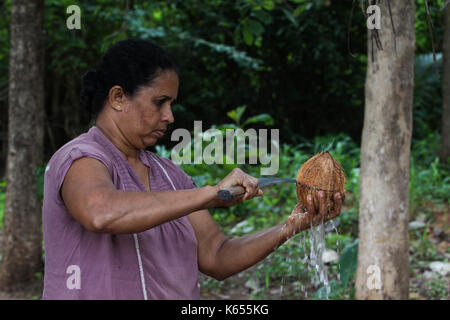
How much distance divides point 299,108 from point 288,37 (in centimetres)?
108

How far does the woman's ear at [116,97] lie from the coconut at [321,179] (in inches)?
28.6

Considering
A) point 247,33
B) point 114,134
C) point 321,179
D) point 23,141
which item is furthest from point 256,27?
point 23,141

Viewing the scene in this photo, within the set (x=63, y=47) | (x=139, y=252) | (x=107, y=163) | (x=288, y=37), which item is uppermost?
(x=288, y=37)

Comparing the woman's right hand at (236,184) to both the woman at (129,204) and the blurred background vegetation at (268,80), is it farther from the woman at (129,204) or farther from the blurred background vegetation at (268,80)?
the blurred background vegetation at (268,80)

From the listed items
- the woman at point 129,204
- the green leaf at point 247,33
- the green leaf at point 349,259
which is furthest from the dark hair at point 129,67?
the green leaf at point 349,259

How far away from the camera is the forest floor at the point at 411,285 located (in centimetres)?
342

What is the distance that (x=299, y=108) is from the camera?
713 cm

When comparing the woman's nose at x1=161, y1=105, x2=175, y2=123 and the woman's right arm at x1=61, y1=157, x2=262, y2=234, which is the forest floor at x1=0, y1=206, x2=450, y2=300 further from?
the woman's right arm at x1=61, y1=157, x2=262, y2=234

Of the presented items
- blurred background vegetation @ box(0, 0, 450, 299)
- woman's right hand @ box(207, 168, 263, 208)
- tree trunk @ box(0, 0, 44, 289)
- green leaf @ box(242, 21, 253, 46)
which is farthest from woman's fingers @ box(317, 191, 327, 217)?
tree trunk @ box(0, 0, 44, 289)

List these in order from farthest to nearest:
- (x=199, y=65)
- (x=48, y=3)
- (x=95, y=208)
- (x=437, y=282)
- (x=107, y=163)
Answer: (x=199, y=65), (x=48, y=3), (x=437, y=282), (x=107, y=163), (x=95, y=208)

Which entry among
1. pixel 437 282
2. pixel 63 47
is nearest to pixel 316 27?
pixel 63 47

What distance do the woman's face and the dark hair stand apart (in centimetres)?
2

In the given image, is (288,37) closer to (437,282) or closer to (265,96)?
(265,96)

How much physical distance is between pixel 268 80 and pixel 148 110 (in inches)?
223
